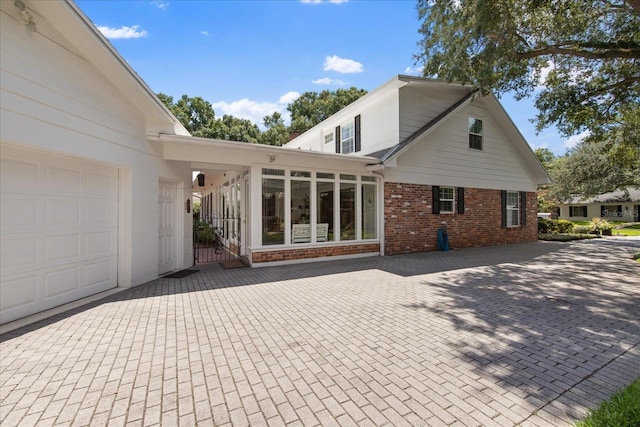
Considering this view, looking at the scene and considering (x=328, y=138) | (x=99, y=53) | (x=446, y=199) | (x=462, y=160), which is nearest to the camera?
(x=99, y=53)

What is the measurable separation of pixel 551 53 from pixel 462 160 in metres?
4.43

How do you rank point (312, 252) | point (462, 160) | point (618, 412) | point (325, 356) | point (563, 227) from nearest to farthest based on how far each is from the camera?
1. point (618, 412)
2. point (325, 356)
3. point (312, 252)
4. point (462, 160)
5. point (563, 227)

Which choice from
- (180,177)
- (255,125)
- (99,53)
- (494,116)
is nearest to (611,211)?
(494,116)

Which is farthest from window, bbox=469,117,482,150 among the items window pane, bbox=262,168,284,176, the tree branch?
window pane, bbox=262,168,284,176

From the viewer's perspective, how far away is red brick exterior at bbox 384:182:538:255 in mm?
10250

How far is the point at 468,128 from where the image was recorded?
Result: 11977 millimetres

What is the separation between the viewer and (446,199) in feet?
38.2

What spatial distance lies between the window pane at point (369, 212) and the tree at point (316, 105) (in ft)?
69.9

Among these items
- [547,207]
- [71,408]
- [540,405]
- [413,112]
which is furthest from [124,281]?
[547,207]

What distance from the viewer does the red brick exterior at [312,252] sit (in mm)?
8295

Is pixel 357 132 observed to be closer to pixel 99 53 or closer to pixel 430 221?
pixel 430 221

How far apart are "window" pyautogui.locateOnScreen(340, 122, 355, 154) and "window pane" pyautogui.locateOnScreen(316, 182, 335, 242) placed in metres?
4.18

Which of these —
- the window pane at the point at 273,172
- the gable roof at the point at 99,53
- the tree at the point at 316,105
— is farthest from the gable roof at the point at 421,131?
the tree at the point at 316,105

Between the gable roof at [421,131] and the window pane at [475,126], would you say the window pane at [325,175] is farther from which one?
the window pane at [475,126]
